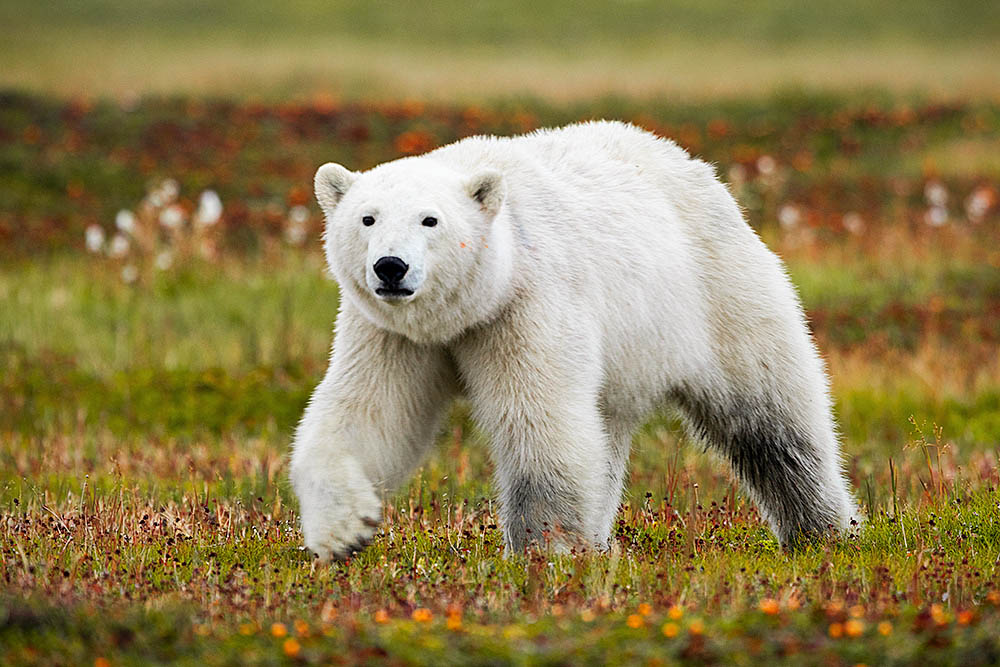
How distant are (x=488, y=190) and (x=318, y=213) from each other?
45.4ft

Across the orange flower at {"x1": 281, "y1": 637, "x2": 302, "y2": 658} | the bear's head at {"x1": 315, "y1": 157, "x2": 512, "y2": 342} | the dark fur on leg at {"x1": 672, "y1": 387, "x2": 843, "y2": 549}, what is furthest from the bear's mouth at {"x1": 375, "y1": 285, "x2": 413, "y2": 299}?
the dark fur on leg at {"x1": 672, "y1": 387, "x2": 843, "y2": 549}

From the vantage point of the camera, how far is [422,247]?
5.46m

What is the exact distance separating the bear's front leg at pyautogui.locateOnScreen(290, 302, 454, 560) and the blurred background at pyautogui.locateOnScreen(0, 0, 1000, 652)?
284 mm

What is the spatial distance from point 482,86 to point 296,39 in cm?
735

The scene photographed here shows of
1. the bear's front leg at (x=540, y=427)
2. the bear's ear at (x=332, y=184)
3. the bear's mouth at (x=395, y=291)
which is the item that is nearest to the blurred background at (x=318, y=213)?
the bear's front leg at (x=540, y=427)

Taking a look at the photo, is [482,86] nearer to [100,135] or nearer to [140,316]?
[100,135]

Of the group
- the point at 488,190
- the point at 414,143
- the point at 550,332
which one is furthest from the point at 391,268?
the point at 414,143

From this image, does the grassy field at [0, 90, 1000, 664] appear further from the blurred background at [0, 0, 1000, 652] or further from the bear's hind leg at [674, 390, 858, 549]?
the bear's hind leg at [674, 390, 858, 549]

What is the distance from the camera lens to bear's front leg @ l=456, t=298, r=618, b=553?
566 cm

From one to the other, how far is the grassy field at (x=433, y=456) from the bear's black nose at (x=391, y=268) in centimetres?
122

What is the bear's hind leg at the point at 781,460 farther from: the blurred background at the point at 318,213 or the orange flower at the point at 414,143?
the orange flower at the point at 414,143

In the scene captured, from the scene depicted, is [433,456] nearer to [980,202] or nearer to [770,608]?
[770,608]

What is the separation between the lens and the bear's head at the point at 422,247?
541cm

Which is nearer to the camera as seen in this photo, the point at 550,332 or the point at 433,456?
the point at 550,332
